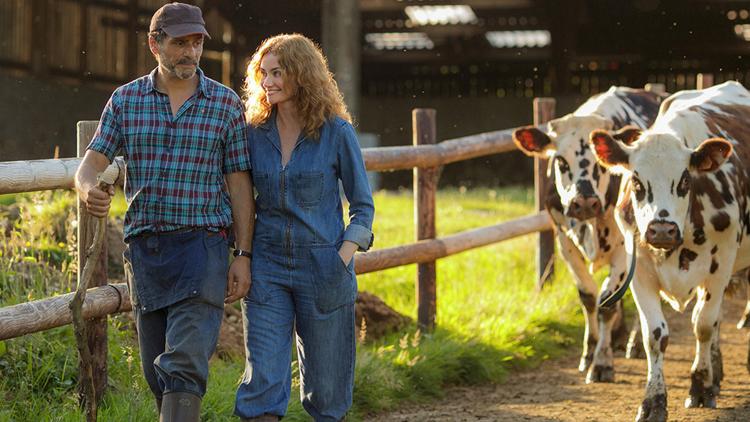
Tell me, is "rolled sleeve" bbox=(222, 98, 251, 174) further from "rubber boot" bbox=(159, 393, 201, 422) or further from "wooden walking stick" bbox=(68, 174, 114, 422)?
"rubber boot" bbox=(159, 393, 201, 422)

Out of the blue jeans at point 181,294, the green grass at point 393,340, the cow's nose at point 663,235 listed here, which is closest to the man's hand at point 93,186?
the blue jeans at point 181,294

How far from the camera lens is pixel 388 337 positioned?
265 inches

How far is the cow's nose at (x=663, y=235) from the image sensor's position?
520cm

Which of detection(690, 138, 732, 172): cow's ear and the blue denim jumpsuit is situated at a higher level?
detection(690, 138, 732, 172): cow's ear

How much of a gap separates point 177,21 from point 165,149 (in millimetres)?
395

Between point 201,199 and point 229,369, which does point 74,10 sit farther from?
point 201,199

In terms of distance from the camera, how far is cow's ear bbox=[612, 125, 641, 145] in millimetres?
6113

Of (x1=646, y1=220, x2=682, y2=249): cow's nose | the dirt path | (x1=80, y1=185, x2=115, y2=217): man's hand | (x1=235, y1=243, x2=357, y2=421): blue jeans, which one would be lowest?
the dirt path

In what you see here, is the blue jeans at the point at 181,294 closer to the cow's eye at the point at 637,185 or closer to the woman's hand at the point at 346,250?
the woman's hand at the point at 346,250

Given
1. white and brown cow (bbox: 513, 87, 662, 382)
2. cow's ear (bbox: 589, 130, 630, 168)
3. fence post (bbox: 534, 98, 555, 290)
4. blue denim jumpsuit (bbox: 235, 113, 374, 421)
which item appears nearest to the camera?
blue denim jumpsuit (bbox: 235, 113, 374, 421)

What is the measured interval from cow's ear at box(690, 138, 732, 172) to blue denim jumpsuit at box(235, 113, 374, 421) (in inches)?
77.4

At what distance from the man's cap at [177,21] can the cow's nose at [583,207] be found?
3.03 m

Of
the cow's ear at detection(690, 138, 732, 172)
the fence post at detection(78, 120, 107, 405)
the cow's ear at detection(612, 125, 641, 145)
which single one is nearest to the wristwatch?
the fence post at detection(78, 120, 107, 405)

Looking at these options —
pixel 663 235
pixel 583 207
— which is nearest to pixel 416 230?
pixel 583 207
